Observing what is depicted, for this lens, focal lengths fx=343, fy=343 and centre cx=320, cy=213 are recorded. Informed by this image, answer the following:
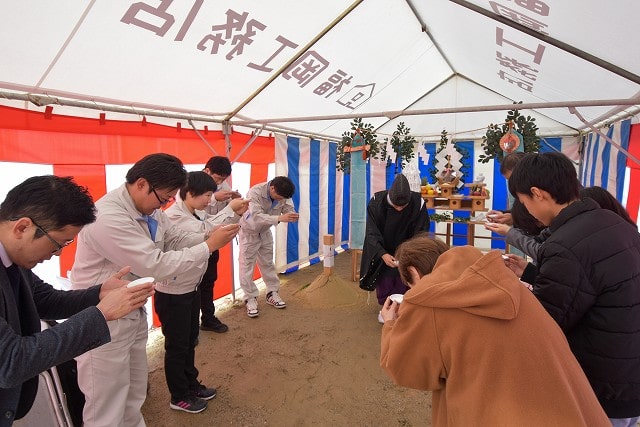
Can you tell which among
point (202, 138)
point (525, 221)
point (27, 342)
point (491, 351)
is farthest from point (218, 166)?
point (491, 351)

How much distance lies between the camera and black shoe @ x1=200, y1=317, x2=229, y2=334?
3.86m

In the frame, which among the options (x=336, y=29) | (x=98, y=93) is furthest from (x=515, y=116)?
(x=98, y=93)

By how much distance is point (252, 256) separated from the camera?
4457mm

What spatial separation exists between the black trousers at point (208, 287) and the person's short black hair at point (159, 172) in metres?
2.05

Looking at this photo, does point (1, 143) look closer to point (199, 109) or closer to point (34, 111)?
point (34, 111)

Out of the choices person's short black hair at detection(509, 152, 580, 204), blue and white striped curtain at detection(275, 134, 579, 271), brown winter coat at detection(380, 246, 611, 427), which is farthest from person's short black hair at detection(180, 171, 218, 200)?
blue and white striped curtain at detection(275, 134, 579, 271)

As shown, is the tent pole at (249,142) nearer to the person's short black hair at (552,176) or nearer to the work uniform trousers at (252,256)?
the work uniform trousers at (252,256)

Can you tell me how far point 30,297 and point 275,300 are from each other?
11.6ft

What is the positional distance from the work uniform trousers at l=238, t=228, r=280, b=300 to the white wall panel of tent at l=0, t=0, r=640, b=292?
1009 millimetres

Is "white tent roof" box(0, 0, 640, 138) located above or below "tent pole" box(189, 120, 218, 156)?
above

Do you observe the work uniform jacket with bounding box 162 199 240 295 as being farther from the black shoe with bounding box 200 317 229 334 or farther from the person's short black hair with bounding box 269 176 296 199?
the black shoe with bounding box 200 317 229 334

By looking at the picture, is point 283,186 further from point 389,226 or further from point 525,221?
point 525,221

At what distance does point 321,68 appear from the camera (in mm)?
3984

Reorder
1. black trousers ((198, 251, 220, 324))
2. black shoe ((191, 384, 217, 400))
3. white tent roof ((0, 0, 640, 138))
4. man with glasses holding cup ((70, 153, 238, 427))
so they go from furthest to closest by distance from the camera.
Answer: black trousers ((198, 251, 220, 324)) → black shoe ((191, 384, 217, 400)) → white tent roof ((0, 0, 640, 138)) → man with glasses holding cup ((70, 153, 238, 427))
